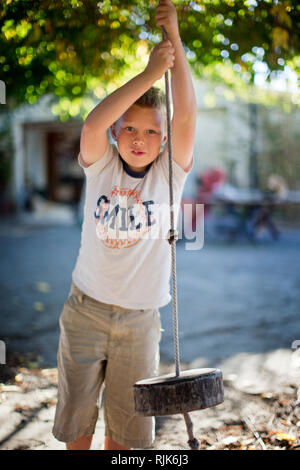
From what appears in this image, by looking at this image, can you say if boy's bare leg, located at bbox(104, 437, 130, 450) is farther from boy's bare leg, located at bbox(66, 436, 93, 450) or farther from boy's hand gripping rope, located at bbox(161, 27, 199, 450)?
boy's hand gripping rope, located at bbox(161, 27, 199, 450)

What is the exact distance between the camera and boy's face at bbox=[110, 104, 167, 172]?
182 centimetres

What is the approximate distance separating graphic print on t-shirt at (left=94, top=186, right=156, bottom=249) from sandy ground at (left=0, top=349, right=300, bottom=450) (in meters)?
1.17

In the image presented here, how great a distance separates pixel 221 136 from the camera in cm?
1318

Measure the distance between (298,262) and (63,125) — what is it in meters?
10.6

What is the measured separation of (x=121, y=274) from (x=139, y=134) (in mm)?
534

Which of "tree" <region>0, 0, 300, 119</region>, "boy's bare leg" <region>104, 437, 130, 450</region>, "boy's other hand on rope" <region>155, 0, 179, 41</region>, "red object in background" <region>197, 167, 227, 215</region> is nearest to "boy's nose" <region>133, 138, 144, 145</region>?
"boy's other hand on rope" <region>155, 0, 179, 41</region>

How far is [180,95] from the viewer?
1780 millimetres

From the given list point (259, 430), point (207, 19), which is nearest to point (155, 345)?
point (259, 430)

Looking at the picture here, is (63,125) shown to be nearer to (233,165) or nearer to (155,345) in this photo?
(233,165)

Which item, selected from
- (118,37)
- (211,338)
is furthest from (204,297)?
(118,37)

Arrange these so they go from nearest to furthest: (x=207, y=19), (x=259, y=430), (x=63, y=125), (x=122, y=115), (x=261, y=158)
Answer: (x=122, y=115) → (x=259, y=430) → (x=207, y=19) → (x=261, y=158) → (x=63, y=125)

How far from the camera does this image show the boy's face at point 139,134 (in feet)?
5.97

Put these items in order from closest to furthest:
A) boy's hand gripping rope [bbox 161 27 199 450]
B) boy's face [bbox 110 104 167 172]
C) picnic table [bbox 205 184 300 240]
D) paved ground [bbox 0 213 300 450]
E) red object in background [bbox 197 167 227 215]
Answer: boy's hand gripping rope [bbox 161 27 199 450] < boy's face [bbox 110 104 167 172] < paved ground [bbox 0 213 300 450] < picnic table [bbox 205 184 300 240] < red object in background [bbox 197 167 227 215]
